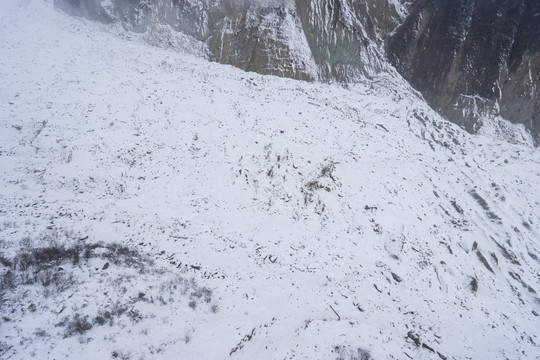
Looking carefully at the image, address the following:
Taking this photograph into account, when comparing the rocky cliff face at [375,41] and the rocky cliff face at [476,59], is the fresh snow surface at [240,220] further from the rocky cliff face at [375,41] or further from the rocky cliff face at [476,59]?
the rocky cliff face at [375,41]

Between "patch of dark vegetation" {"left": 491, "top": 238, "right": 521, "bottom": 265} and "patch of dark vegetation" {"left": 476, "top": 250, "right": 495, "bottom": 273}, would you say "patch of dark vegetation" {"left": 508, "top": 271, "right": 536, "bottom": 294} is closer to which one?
"patch of dark vegetation" {"left": 491, "top": 238, "right": 521, "bottom": 265}

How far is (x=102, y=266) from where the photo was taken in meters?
10.2

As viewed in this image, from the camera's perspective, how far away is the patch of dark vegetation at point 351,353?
942cm

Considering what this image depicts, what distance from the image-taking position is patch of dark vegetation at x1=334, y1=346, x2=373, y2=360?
942 centimetres

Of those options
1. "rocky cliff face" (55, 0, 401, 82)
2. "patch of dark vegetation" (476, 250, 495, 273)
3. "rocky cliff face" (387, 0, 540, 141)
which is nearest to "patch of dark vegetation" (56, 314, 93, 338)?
"patch of dark vegetation" (476, 250, 495, 273)

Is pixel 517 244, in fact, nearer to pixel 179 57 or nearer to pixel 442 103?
pixel 442 103

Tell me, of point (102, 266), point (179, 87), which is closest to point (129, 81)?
point (179, 87)

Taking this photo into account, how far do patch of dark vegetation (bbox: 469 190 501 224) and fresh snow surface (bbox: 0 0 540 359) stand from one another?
0.34 ft

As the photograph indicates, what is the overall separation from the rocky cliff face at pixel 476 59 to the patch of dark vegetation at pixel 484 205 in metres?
9.68

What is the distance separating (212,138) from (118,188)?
631cm

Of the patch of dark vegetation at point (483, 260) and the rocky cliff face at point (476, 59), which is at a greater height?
the rocky cliff face at point (476, 59)

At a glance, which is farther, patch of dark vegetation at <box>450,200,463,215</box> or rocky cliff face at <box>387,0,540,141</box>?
rocky cliff face at <box>387,0,540,141</box>

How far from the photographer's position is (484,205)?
18.5 metres

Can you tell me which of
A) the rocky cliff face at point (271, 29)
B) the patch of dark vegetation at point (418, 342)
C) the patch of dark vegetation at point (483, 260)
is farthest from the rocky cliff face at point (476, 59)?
the patch of dark vegetation at point (418, 342)
